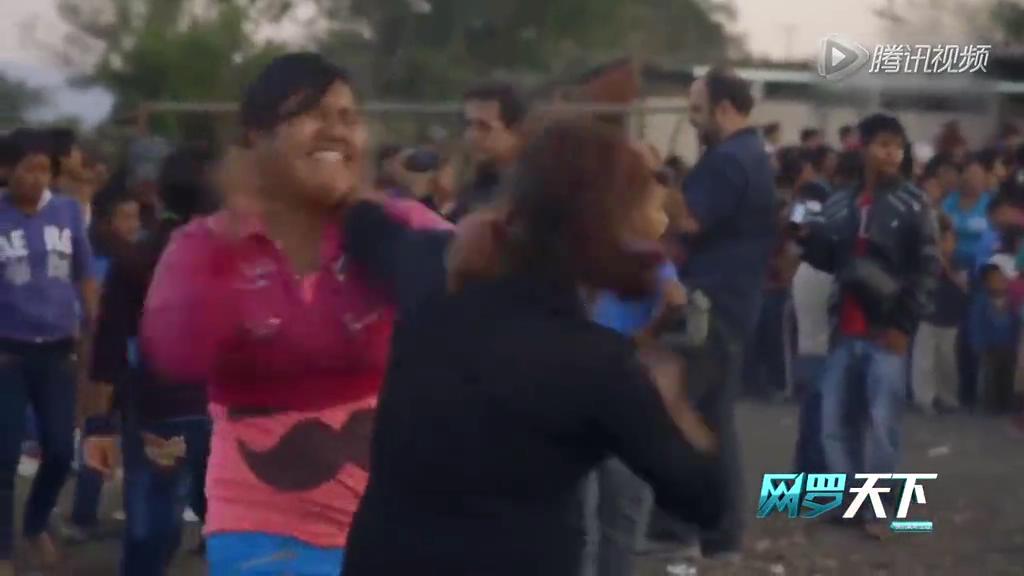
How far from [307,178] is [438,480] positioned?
843 millimetres

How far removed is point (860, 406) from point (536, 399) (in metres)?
4.91

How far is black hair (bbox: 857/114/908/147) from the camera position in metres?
6.55

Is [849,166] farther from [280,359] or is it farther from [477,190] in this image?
[280,359]

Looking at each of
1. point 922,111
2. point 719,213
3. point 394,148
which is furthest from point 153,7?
point 719,213

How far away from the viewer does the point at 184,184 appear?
483 centimetres

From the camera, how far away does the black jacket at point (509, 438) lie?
83.1 inches

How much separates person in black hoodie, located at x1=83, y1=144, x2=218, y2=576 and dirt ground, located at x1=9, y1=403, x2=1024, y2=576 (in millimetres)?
1446

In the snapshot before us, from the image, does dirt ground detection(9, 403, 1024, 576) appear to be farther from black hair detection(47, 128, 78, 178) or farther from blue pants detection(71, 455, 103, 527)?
black hair detection(47, 128, 78, 178)

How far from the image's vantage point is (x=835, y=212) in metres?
6.83

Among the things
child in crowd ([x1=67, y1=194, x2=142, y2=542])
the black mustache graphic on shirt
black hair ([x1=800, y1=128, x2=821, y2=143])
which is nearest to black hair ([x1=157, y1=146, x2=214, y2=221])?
child in crowd ([x1=67, y1=194, x2=142, y2=542])

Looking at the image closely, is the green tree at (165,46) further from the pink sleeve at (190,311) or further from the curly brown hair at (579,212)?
the curly brown hair at (579,212)

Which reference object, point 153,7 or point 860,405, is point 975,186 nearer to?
point 860,405

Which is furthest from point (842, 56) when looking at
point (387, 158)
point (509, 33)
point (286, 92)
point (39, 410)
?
point (509, 33)

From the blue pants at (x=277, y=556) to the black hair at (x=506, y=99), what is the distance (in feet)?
7.50
